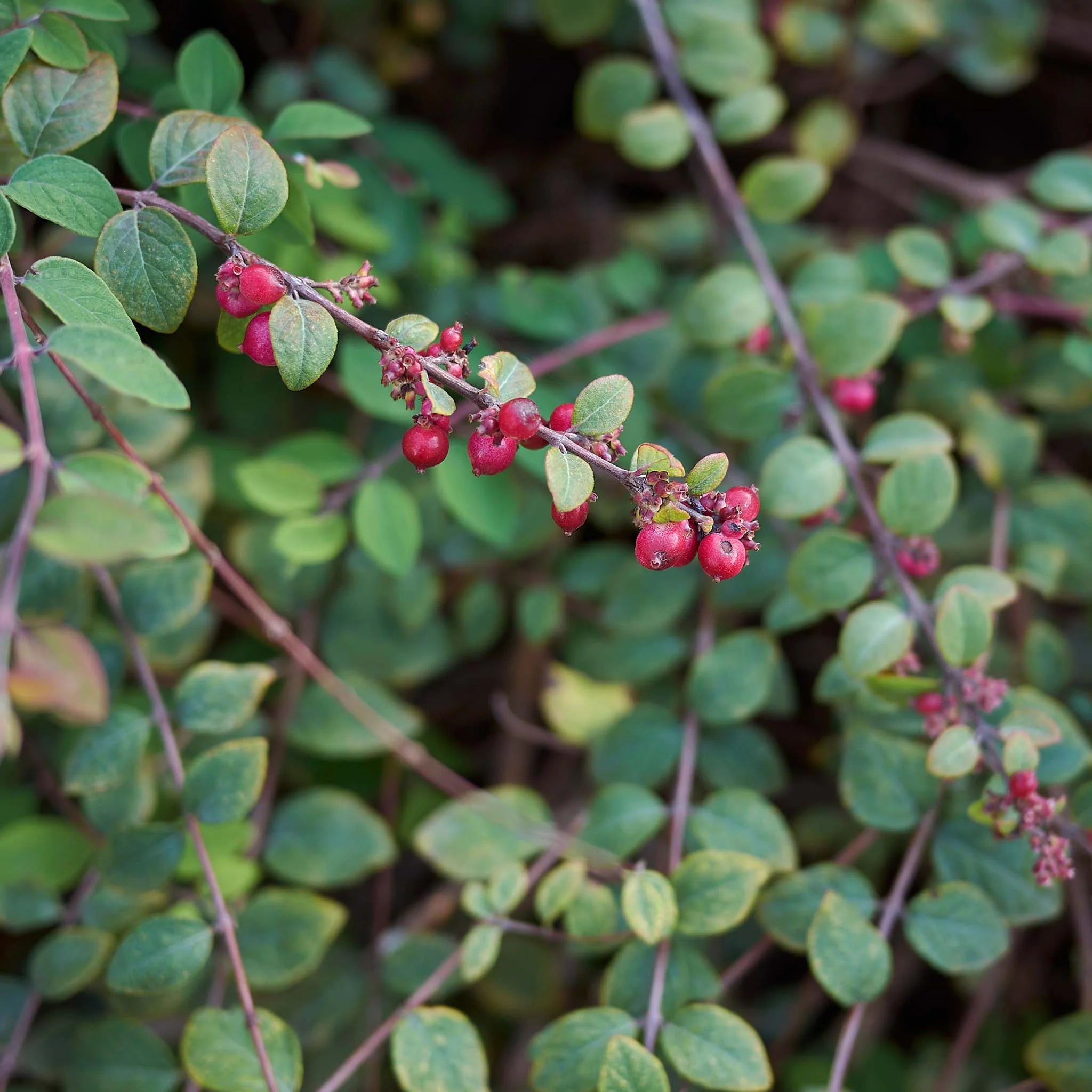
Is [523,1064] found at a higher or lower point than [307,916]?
lower

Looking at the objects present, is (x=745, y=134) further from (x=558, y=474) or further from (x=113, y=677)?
(x=113, y=677)

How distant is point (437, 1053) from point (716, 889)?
0.38m

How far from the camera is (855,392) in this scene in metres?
1.42

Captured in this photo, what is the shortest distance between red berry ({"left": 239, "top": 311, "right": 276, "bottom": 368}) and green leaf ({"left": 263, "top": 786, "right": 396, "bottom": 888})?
805mm

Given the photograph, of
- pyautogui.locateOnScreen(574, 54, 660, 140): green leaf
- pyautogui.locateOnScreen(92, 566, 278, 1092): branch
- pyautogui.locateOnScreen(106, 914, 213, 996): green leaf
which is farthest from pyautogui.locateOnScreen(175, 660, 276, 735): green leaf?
pyautogui.locateOnScreen(574, 54, 660, 140): green leaf

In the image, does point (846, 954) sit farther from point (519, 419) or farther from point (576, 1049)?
point (519, 419)

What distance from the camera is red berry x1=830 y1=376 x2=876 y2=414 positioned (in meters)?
1.42

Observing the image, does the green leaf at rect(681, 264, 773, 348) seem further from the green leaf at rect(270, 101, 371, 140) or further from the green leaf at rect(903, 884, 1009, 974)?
the green leaf at rect(903, 884, 1009, 974)

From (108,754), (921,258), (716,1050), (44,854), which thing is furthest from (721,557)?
(44,854)

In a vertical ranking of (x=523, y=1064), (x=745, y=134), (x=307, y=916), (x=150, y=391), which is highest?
(x=150, y=391)

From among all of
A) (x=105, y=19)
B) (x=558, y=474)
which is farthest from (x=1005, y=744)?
(x=105, y=19)

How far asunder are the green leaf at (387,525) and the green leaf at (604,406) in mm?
579

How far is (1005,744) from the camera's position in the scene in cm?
110

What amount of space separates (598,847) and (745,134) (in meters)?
1.20
